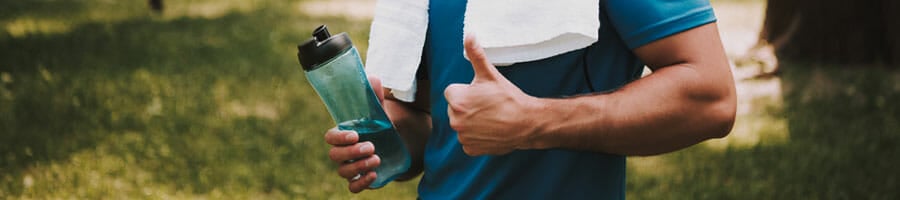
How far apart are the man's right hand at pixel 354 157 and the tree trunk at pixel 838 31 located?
6.46 meters

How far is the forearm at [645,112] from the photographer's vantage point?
1.36 meters

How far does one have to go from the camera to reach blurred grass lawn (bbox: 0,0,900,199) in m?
5.10

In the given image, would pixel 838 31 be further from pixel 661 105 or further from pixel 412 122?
pixel 661 105

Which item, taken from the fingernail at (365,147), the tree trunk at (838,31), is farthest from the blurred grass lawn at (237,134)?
the fingernail at (365,147)

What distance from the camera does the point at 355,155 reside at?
5.46ft

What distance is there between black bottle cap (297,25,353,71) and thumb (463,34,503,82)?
0.31 m

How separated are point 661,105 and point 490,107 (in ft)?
0.84

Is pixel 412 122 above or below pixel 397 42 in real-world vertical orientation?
below

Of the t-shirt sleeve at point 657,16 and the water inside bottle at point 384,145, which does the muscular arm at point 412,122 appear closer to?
the water inside bottle at point 384,145

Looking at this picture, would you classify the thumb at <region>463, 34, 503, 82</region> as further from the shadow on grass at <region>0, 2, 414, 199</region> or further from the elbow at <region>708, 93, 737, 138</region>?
the shadow on grass at <region>0, 2, 414, 199</region>

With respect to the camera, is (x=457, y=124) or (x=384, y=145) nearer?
(x=457, y=124)

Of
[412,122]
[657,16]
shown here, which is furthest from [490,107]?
[412,122]

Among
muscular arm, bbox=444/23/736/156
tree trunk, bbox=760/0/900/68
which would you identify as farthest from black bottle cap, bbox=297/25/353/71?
tree trunk, bbox=760/0/900/68

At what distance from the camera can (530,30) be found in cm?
145
